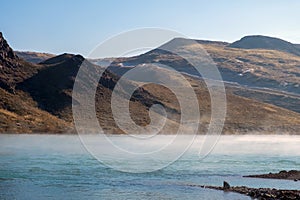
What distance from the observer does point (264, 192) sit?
49000 mm

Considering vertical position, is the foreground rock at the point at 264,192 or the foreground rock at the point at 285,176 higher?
the foreground rock at the point at 264,192

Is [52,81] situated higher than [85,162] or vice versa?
[52,81]

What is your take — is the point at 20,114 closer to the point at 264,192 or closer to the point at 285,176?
the point at 285,176

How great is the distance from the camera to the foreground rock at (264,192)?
45.8 m

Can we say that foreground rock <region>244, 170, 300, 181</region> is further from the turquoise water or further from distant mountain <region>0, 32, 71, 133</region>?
distant mountain <region>0, 32, 71, 133</region>

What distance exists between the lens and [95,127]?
17300 cm

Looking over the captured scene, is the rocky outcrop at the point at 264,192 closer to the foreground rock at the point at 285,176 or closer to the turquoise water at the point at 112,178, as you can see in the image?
the turquoise water at the point at 112,178

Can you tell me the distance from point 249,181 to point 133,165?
22193 mm

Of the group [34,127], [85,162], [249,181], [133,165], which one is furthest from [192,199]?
[34,127]

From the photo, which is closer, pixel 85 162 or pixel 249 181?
pixel 249 181

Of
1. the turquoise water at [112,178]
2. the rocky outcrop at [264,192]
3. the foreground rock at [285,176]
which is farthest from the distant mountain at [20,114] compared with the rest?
the rocky outcrop at [264,192]

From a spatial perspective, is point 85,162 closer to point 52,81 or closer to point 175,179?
point 175,179

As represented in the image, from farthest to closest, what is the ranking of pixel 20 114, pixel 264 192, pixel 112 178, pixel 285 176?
pixel 20 114
pixel 285 176
pixel 112 178
pixel 264 192

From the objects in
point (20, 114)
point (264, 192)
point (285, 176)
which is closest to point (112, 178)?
point (264, 192)
